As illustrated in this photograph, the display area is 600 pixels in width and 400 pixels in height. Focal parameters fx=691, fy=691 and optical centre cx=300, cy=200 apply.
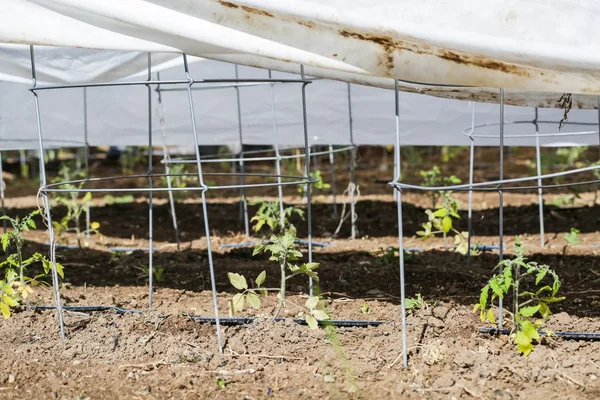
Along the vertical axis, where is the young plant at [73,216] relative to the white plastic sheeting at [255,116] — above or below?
below

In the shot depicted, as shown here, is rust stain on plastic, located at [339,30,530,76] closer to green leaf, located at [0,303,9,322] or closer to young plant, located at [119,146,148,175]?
green leaf, located at [0,303,9,322]

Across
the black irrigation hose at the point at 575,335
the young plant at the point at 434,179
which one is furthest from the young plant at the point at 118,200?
the black irrigation hose at the point at 575,335

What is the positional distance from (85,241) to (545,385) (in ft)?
13.7

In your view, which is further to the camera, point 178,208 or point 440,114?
point 178,208

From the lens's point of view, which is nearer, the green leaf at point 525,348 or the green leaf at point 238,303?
the green leaf at point 525,348

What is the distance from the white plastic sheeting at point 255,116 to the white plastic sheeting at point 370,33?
10.2 feet

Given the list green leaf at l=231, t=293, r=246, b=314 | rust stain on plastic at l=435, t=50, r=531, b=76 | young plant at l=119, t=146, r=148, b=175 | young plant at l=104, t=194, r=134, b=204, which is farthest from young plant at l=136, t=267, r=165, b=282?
young plant at l=119, t=146, r=148, b=175

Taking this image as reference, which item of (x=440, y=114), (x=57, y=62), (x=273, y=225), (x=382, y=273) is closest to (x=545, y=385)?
(x=382, y=273)

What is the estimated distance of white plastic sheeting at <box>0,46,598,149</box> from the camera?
19.3ft

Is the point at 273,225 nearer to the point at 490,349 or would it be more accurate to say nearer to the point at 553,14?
the point at 490,349

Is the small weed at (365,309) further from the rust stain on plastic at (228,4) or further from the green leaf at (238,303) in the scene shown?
the rust stain on plastic at (228,4)

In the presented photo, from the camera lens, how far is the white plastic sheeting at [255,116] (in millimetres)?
5891

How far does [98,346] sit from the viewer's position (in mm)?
2943

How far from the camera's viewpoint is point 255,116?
6.29 metres
